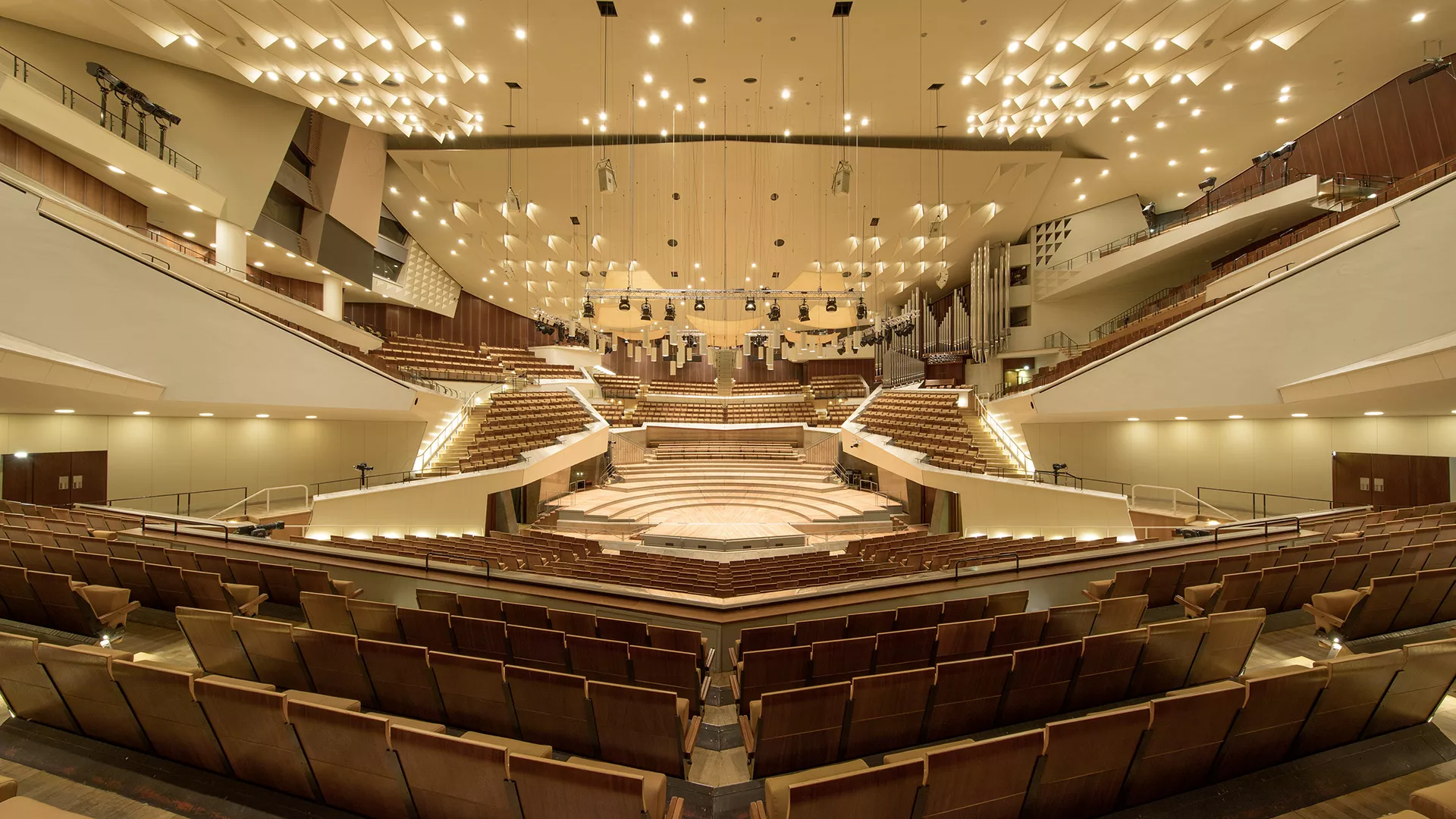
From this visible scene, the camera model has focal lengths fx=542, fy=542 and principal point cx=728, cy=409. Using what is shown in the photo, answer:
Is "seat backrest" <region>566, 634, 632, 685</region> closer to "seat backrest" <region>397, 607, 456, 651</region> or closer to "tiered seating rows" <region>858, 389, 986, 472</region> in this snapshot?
A: "seat backrest" <region>397, 607, 456, 651</region>

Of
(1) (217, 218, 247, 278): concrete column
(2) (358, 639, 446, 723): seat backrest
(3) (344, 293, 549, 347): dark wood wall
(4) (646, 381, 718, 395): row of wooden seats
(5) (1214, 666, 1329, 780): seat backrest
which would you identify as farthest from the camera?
(4) (646, 381, 718, 395): row of wooden seats

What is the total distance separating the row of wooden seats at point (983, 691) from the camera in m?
1.93

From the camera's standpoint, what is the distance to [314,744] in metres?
1.65

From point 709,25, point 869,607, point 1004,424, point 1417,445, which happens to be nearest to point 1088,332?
point 1004,424

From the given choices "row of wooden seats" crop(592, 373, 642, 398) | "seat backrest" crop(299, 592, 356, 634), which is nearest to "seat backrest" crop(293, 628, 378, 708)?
"seat backrest" crop(299, 592, 356, 634)

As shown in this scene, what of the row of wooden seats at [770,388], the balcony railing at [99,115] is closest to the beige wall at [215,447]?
the balcony railing at [99,115]

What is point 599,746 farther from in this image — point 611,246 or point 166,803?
point 611,246

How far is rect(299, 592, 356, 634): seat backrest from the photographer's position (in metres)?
2.90

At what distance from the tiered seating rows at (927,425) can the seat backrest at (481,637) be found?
878 centimetres

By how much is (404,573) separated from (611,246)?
13.1 metres

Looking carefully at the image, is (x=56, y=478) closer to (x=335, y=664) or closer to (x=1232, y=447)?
(x=335, y=664)

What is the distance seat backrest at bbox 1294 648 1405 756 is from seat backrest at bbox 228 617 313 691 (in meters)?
3.93

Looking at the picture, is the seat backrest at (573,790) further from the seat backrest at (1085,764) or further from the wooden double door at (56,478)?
the wooden double door at (56,478)

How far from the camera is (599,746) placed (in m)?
2.00
